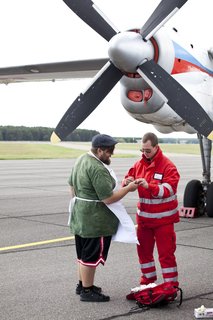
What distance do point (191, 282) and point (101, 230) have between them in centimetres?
134

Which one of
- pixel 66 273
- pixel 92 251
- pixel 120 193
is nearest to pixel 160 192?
pixel 120 193

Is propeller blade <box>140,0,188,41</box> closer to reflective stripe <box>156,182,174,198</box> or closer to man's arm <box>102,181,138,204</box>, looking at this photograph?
reflective stripe <box>156,182,174,198</box>

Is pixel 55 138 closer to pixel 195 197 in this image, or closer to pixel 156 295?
pixel 156 295

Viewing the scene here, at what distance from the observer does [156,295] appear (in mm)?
5328

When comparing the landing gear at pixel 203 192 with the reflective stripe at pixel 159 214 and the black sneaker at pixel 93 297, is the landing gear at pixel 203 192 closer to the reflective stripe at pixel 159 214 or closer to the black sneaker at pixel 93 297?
the reflective stripe at pixel 159 214

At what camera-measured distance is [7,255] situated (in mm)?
7484

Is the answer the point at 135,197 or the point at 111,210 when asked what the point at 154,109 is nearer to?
the point at 111,210

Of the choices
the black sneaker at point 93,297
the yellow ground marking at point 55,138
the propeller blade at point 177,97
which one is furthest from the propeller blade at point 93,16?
the black sneaker at point 93,297

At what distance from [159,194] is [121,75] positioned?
3.28 meters

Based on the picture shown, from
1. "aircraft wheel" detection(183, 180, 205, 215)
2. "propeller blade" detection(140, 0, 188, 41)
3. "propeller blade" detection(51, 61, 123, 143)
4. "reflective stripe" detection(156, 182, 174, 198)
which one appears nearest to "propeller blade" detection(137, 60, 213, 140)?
"propeller blade" detection(140, 0, 188, 41)

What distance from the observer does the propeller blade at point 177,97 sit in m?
7.28

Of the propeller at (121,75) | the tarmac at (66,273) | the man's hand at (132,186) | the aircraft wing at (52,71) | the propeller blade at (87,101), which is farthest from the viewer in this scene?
the aircraft wing at (52,71)

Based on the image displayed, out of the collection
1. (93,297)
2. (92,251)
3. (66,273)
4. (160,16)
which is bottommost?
(66,273)

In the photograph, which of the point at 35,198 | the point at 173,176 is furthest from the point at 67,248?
the point at 35,198
